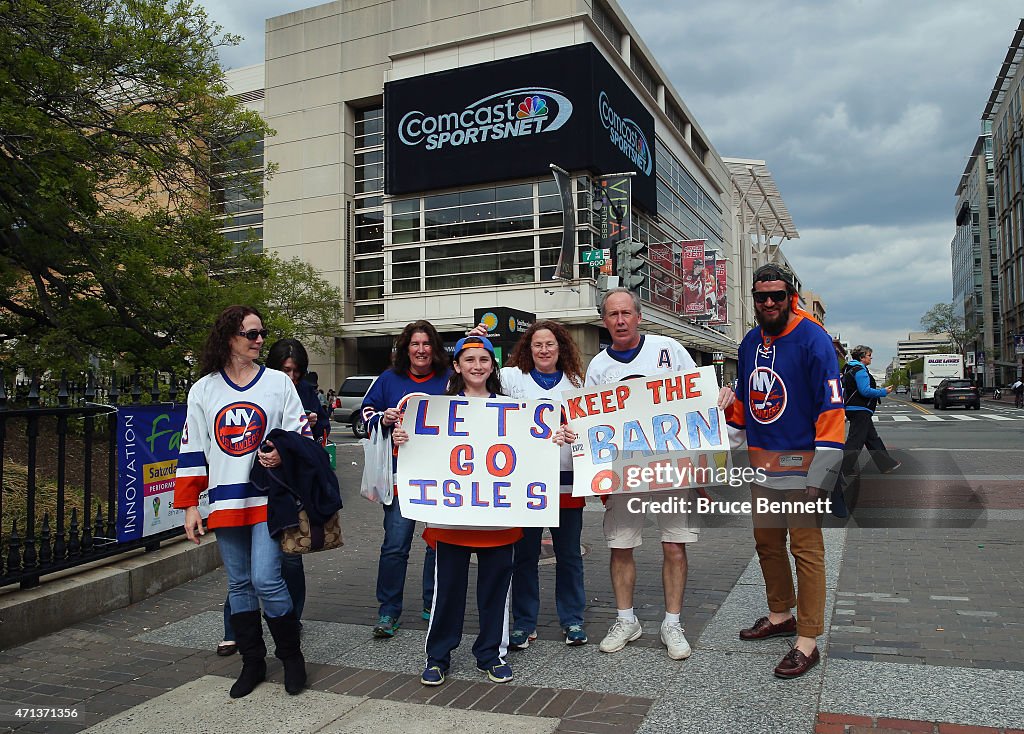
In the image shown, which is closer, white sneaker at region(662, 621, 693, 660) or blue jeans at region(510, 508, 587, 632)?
white sneaker at region(662, 621, 693, 660)

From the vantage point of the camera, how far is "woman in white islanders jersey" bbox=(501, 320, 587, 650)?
4.49 metres

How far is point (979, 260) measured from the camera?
11119 centimetres

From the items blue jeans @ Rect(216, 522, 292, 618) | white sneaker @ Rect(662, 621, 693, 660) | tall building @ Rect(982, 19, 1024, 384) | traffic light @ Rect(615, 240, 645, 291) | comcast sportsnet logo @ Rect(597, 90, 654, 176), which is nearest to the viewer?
blue jeans @ Rect(216, 522, 292, 618)

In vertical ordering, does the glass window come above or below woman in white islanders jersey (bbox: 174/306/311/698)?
above

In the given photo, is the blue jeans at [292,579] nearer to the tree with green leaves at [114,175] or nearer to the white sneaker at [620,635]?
the white sneaker at [620,635]

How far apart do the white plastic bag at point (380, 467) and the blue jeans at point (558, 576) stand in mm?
893

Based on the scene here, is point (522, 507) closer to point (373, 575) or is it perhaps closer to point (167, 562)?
point (373, 575)

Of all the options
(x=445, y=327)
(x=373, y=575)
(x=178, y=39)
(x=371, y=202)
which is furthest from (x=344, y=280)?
(x=373, y=575)

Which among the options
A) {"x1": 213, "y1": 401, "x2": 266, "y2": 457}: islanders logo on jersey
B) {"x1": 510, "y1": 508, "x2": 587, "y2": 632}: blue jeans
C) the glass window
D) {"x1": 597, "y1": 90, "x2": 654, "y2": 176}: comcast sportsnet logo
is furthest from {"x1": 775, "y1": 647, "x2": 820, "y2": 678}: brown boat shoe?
the glass window

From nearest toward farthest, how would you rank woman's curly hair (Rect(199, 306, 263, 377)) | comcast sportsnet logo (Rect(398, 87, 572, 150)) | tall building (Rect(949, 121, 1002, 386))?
woman's curly hair (Rect(199, 306, 263, 377)) < comcast sportsnet logo (Rect(398, 87, 572, 150)) < tall building (Rect(949, 121, 1002, 386))

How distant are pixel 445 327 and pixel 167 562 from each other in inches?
1328

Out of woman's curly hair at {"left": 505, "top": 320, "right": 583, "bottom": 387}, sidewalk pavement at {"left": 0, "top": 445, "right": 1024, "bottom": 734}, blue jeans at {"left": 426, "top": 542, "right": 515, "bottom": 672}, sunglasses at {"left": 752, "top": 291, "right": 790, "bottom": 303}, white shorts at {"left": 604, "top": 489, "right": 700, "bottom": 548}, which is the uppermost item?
sunglasses at {"left": 752, "top": 291, "right": 790, "bottom": 303}

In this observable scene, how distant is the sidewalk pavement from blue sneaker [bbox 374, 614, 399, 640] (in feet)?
0.20

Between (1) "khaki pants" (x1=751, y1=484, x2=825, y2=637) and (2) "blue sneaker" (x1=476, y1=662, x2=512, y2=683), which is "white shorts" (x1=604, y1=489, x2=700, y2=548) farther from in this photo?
(2) "blue sneaker" (x1=476, y1=662, x2=512, y2=683)
